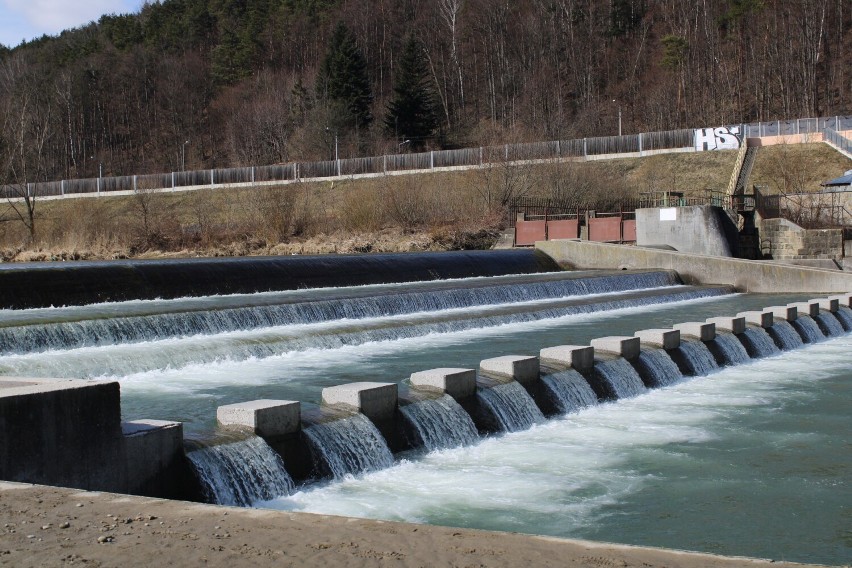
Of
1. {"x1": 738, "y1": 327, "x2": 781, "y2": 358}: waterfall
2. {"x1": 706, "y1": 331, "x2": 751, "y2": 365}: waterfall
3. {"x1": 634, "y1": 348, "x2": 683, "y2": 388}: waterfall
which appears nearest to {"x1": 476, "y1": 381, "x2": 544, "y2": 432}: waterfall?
{"x1": 634, "y1": 348, "x2": 683, "y2": 388}: waterfall

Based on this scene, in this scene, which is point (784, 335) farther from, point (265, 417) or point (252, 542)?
point (252, 542)

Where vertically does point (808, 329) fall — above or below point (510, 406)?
below

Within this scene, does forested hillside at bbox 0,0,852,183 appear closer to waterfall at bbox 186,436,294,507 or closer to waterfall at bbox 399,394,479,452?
waterfall at bbox 399,394,479,452

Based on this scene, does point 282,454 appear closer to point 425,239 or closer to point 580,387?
point 580,387

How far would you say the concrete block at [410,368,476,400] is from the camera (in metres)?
10.8

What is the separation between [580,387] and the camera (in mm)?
12672

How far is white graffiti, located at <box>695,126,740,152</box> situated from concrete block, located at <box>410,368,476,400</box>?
5292 centimetres

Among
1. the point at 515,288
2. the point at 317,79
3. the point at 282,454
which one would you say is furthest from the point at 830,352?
the point at 317,79

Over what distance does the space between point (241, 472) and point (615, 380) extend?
6701 mm

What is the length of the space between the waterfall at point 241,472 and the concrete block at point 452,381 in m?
2.67

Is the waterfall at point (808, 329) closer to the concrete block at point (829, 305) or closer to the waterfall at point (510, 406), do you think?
the concrete block at point (829, 305)

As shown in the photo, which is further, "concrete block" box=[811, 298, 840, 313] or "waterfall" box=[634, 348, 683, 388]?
"concrete block" box=[811, 298, 840, 313]

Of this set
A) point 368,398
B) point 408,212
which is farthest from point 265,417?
point 408,212

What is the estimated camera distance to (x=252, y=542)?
4.89 metres
